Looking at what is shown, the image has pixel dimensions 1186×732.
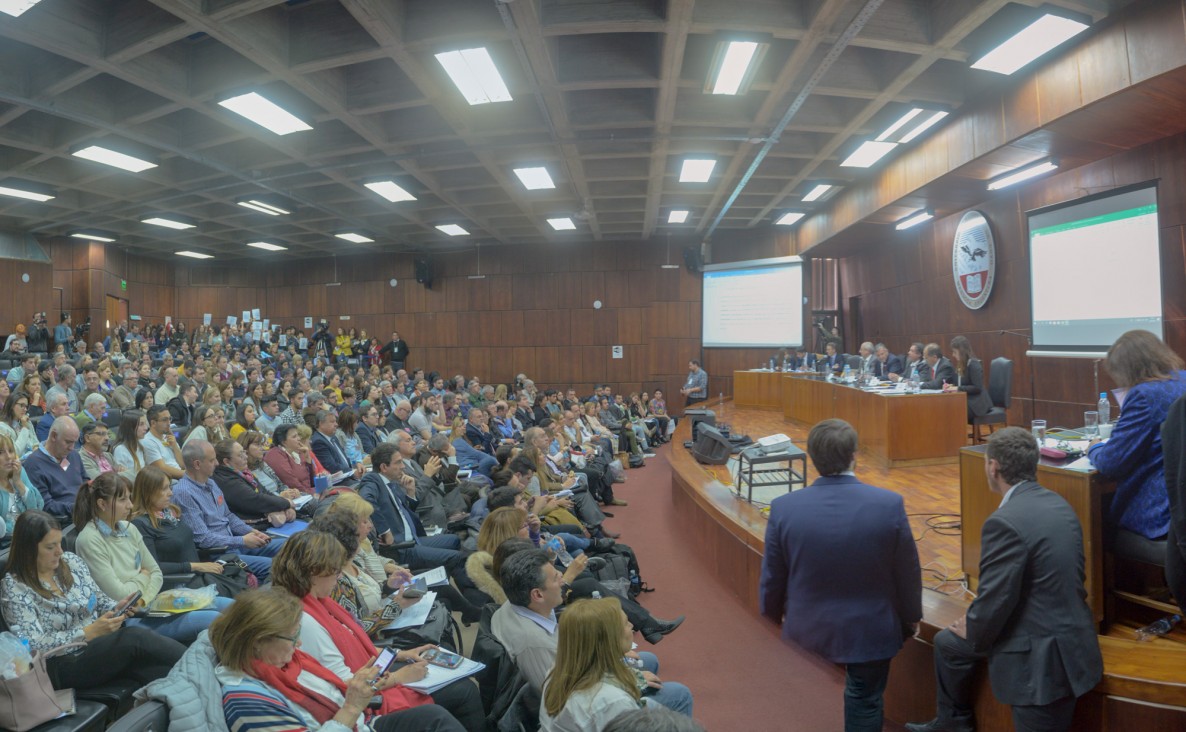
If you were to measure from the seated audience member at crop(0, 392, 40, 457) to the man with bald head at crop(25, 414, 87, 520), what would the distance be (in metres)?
1.13

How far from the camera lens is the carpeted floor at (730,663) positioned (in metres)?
2.62

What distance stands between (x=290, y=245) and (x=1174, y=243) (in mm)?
14499

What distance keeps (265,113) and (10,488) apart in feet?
14.5

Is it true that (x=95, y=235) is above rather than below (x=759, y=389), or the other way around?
above

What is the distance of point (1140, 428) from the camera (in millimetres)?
2045

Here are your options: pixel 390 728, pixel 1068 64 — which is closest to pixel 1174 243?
pixel 1068 64

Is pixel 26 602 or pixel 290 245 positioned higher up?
pixel 290 245

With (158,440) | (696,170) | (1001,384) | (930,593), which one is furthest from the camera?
(696,170)

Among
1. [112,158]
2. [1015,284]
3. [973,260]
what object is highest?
[112,158]

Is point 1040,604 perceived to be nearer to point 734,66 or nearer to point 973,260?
point 734,66

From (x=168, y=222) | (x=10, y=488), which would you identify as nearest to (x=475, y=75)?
(x=10, y=488)

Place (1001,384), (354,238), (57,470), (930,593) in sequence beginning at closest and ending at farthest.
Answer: (930,593) → (57,470) → (1001,384) → (354,238)

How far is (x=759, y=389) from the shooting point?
10.4 metres

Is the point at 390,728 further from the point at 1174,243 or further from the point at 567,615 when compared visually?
the point at 1174,243
